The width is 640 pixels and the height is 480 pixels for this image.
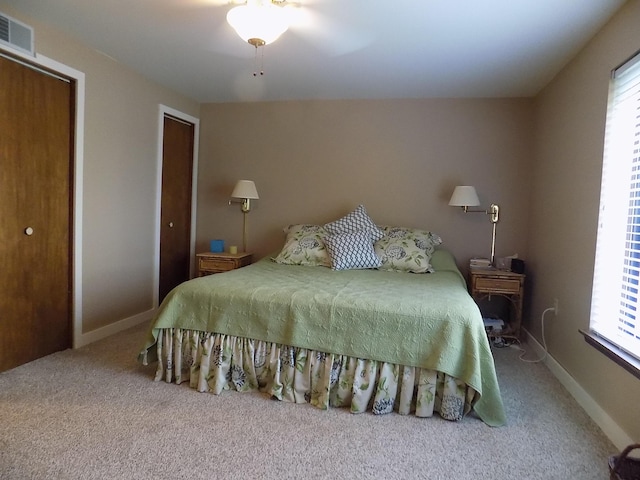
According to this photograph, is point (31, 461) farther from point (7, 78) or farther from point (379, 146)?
point (379, 146)

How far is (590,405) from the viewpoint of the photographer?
214 centimetres

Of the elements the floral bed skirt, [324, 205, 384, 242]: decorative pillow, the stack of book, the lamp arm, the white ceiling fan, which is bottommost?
the floral bed skirt

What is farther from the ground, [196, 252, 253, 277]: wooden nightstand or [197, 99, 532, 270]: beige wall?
[197, 99, 532, 270]: beige wall

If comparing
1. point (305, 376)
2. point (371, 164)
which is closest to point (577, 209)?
point (371, 164)

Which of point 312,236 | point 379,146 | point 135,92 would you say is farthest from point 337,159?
point 135,92

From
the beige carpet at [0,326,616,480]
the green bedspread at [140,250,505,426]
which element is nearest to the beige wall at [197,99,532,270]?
the green bedspread at [140,250,505,426]

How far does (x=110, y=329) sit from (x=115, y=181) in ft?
3.95

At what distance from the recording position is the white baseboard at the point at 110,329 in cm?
297

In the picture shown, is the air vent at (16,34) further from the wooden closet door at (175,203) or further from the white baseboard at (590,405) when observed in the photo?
the white baseboard at (590,405)

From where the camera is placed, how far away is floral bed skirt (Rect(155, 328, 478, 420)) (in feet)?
6.77

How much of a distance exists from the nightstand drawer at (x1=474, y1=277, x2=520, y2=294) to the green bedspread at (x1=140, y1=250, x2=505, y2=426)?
726 mm

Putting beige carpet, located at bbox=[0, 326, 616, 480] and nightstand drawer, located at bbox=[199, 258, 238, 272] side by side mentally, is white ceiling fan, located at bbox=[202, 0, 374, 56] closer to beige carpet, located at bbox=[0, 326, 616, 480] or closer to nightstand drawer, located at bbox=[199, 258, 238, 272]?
nightstand drawer, located at bbox=[199, 258, 238, 272]

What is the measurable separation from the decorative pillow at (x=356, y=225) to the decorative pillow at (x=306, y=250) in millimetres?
111

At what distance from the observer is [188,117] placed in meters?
4.04
